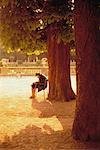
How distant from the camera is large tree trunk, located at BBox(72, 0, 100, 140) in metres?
9.64

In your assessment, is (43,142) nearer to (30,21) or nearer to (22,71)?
(30,21)

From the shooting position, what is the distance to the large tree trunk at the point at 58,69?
18406 mm

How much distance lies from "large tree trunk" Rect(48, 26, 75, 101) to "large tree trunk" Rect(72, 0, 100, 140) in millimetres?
8433

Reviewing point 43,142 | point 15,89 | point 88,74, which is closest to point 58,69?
point 15,89

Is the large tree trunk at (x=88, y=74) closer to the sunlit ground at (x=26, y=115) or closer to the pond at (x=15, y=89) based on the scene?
the sunlit ground at (x=26, y=115)

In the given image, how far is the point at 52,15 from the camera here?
1378cm

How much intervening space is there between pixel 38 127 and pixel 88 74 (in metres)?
2.57

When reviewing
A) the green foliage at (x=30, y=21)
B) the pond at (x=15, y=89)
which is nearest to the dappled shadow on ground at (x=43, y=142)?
the green foliage at (x=30, y=21)

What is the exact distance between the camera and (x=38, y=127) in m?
11.3

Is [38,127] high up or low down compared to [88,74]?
down

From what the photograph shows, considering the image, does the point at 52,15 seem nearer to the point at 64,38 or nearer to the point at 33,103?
the point at 64,38

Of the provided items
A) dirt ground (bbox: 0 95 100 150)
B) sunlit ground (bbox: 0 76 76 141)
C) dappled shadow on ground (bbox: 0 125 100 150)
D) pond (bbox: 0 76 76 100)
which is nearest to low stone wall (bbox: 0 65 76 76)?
pond (bbox: 0 76 76 100)

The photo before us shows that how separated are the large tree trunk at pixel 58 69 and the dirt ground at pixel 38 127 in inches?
56.7

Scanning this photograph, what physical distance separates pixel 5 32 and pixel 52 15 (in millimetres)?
3973
